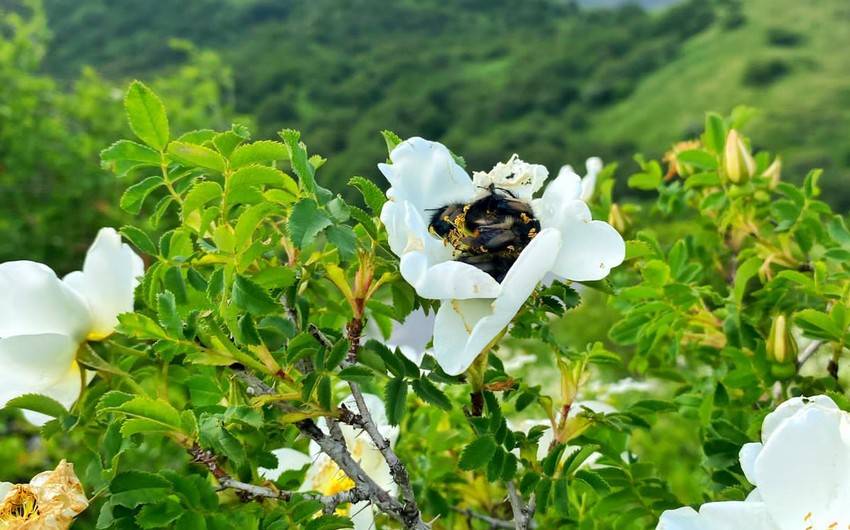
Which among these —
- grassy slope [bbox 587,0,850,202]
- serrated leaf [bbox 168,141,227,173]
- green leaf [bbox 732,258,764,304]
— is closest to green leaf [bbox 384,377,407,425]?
serrated leaf [bbox 168,141,227,173]

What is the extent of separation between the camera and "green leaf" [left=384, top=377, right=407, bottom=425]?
2.09ft

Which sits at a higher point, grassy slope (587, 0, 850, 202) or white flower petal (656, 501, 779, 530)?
white flower petal (656, 501, 779, 530)

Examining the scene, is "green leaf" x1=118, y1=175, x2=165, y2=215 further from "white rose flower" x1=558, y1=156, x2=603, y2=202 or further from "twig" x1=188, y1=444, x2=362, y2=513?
"white rose flower" x1=558, y1=156, x2=603, y2=202

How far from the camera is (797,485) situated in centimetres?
56

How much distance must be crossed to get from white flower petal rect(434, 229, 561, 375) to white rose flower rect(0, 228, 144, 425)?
30cm

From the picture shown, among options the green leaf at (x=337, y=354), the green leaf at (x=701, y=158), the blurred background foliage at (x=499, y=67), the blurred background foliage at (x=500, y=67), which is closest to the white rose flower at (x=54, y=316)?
the green leaf at (x=337, y=354)

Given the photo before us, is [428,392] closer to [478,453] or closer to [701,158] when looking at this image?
[478,453]

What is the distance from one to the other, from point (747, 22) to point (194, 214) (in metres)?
30.4

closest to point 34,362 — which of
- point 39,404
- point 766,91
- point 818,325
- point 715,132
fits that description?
point 39,404

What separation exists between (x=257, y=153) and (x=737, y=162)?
70cm

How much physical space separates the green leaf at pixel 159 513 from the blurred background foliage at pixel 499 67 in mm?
16756

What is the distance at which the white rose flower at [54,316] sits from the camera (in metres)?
0.65

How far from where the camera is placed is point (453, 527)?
3.34ft

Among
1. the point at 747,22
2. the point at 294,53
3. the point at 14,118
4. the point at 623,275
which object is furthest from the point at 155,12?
the point at 623,275
